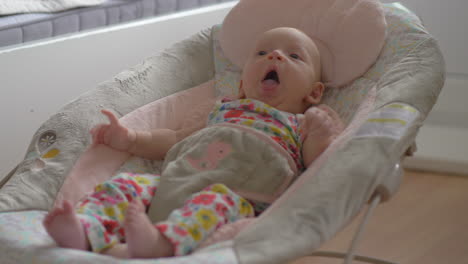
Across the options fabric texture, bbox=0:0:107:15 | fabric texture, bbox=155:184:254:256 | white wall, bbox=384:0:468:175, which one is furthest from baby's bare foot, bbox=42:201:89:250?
white wall, bbox=384:0:468:175

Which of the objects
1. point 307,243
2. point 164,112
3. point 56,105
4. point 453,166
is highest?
point 307,243

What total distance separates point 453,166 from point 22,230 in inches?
63.5

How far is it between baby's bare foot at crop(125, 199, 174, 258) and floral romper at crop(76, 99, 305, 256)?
19mm

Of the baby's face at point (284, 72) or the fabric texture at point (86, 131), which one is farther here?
A: the baby's face at point (284, 72)

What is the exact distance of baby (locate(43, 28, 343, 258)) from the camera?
108cm

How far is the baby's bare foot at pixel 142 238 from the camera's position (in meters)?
1.04

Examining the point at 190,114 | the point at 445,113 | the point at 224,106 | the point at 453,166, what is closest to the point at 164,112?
the point at 190,114

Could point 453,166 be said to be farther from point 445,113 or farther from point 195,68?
point 195,68

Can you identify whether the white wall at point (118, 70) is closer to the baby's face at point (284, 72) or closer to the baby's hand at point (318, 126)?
the baby's face at point (284, 72)

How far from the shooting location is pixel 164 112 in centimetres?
166

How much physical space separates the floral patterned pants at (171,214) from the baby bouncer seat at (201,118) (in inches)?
1.6

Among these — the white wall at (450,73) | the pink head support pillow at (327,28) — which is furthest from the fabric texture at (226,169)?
the white wall at (450,73)

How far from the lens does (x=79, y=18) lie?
2.11 m

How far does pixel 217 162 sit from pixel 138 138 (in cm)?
23
